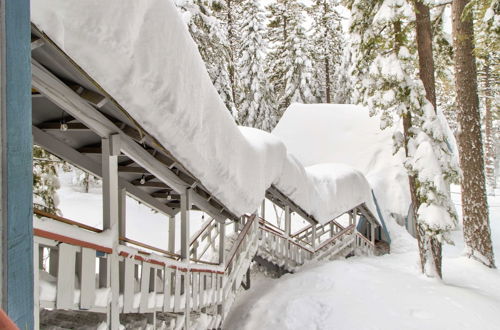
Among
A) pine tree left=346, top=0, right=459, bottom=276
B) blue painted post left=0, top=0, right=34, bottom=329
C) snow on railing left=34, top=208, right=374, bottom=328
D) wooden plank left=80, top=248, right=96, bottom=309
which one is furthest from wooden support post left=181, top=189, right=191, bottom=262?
pine tree left=346, top=0, right=459, bottom=276

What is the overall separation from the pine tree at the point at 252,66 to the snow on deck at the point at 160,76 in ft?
78.6

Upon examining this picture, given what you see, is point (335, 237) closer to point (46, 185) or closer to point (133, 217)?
point (46, 185)

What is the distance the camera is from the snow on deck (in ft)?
9.03

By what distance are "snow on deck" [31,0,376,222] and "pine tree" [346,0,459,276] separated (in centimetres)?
505

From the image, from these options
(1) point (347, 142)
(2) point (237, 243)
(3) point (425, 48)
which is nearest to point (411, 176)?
(3) point (425, 48)

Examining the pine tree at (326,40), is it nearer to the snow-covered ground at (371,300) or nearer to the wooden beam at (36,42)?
the snow-covered ground at (371,300)

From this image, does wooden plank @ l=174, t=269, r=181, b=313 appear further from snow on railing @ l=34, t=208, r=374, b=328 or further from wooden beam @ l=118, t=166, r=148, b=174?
Result: wooden beam @ l=118, t=166, r=148, b=174

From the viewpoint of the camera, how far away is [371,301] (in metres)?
8.41

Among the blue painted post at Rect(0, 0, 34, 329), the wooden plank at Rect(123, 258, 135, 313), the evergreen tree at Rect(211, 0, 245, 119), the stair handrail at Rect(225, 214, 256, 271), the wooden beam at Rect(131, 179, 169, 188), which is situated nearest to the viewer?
the blue painted post at Rect(0, 0, 34, 329)

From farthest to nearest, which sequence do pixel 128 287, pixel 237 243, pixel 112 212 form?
Result: 1. pixel 237 243
2. pixel 128 287
3. pixel 112 212

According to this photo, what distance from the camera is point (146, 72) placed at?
11.9 ft

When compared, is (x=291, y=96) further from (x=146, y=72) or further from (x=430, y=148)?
(x=146, y=72)

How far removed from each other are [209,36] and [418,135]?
9.19 m

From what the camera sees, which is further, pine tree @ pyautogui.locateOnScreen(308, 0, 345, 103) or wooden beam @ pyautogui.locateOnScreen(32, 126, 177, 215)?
pine tree @ pyautogui.locateOnScreen(308, 0, 345, 103)
